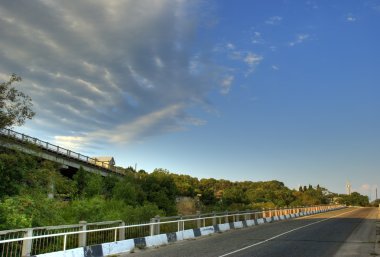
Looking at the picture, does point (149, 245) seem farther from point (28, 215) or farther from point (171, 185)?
point (171, 185)

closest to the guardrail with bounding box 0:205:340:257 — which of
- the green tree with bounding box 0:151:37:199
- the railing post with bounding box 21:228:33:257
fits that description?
the railing post with bounding box 21:228:33:257

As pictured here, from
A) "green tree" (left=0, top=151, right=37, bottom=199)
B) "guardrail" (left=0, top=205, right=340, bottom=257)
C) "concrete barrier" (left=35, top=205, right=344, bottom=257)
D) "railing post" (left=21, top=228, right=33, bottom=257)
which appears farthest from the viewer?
"green tree" (left=0, top=151, right=37, bottom=199)

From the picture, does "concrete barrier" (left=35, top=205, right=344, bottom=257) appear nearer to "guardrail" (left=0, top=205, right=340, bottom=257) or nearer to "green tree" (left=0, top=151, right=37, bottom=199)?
"guardrail" (left=0, top=205, right=340, bottom=257)

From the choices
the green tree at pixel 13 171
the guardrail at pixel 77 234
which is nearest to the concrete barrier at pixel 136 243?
the guardrail at pixel 77 234

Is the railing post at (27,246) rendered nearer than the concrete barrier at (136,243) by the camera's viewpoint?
Yes

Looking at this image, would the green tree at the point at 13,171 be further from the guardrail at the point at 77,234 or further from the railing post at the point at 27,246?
the railing post at the point at 27,246

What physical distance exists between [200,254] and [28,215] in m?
9.62

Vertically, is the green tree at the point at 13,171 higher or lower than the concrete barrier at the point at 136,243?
higher

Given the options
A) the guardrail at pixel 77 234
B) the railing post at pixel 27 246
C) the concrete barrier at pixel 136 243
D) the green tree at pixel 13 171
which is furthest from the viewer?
the green tree at pixel 13 171

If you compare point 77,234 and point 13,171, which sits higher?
point 13,171

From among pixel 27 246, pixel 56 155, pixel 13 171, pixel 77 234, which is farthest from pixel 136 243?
pixel 56 155

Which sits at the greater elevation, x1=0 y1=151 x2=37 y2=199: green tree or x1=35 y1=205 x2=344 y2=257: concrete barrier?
x1=0 y1=151 x2=37 y2=199: green tree

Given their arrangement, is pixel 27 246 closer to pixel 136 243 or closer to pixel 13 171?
pixel 136 243

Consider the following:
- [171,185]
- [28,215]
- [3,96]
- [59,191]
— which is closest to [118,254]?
[28,215]
